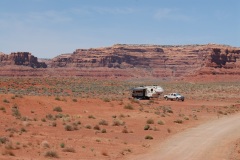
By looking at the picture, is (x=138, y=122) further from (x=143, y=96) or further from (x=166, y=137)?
(x=143, y=96)

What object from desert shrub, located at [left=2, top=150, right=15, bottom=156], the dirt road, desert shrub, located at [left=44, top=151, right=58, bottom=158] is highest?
desert shrub, located at [left=2, top=150, right=15, bottom=156]

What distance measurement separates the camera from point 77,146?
1892 cm

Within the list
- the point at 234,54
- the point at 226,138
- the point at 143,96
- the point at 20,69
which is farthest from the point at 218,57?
the point at 226,138

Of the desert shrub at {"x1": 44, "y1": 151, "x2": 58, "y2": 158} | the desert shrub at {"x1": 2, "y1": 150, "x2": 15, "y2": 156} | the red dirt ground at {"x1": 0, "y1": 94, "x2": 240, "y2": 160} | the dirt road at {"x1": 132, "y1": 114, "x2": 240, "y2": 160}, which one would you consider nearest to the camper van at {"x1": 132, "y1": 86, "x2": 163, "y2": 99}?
the red dirt ground at {"x1": 0, "y1": 94, "x2": 240, "y2": 160}

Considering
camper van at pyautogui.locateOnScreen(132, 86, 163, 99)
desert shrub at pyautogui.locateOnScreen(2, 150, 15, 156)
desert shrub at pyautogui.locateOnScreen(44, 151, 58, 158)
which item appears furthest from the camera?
camper van at pyautogui.locateOnScreen(132, 86, 163, 99)

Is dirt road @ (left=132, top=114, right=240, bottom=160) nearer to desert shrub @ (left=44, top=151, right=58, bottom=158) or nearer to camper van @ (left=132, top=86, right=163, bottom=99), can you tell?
desert shrub @ (left=44, top=151, right=58, bottom=158)

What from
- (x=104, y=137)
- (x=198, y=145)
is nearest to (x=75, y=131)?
(x=104, y=137)

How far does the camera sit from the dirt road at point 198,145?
17.0m

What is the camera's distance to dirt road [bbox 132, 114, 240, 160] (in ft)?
55.7

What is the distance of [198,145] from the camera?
65.8 feet

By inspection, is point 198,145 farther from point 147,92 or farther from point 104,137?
point 147,92

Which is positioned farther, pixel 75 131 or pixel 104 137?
pixel 75 131

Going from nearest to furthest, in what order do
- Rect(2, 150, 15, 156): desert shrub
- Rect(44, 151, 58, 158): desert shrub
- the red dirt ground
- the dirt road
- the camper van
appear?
Rect(2, 150, 15, 156): desert shrub
Rect(44, 151, 58, 158): desert shrub
the dirt road
the red dirt ground
the camper van

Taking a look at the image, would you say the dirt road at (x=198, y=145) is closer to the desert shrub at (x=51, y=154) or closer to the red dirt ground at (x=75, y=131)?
the red dirt ground at (x=75, y=131)
